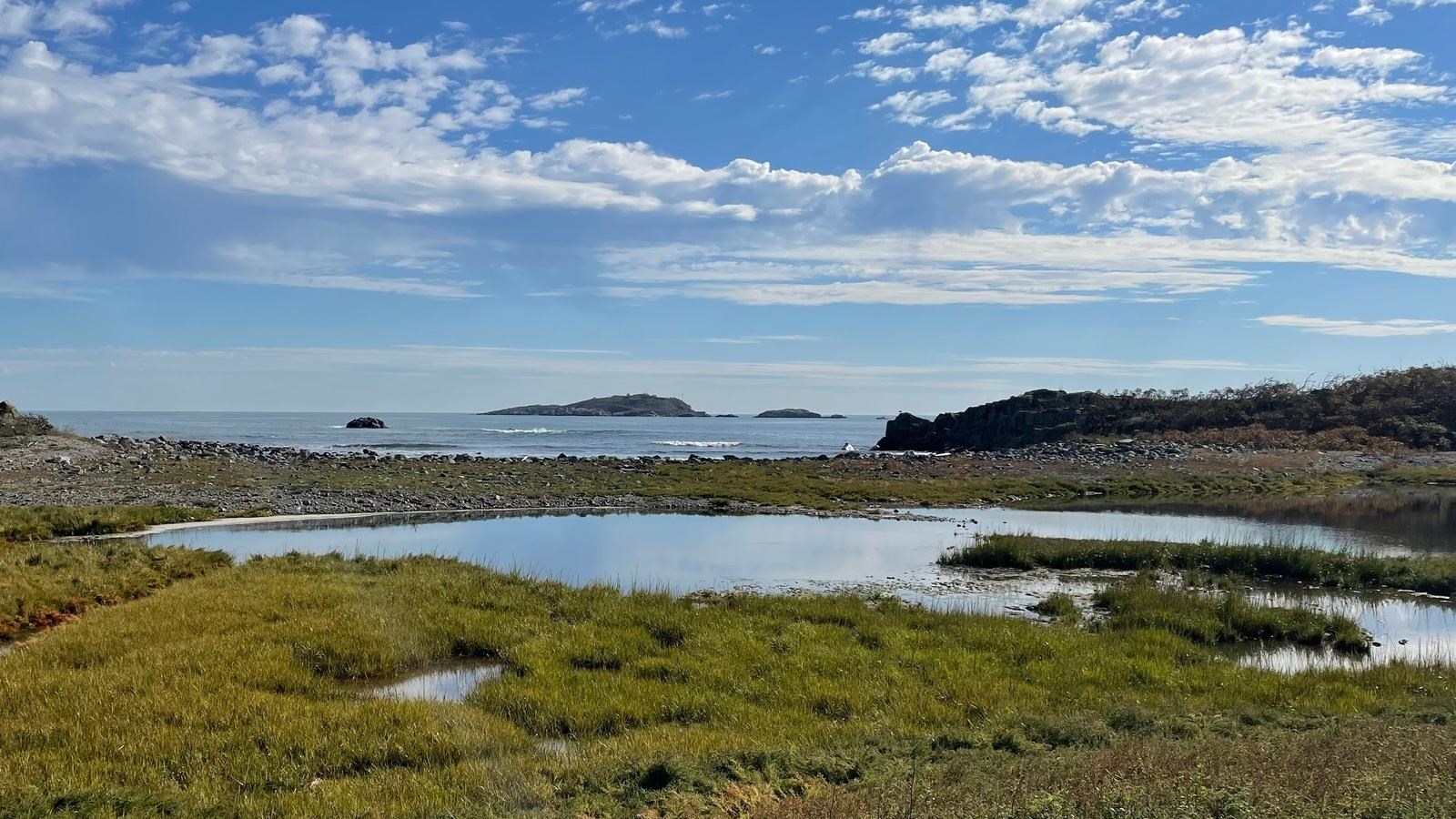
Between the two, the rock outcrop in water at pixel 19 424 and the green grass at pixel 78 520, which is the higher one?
the rock outcrop in water at pixel 19 424

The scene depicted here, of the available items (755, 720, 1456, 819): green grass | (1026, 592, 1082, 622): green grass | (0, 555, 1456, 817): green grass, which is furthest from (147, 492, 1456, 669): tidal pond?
(755, 720, 1456, 819): green grass

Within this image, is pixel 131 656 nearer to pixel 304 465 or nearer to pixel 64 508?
pixel 64 508

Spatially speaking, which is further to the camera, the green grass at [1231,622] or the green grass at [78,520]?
the green grass at [78,520]

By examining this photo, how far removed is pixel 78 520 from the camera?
28609 millimetres

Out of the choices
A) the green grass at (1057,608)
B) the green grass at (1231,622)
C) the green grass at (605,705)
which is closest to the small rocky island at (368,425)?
the green grass at (605,705)

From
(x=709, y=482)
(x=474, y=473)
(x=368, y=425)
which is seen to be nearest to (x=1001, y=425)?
(x=709, y=482)

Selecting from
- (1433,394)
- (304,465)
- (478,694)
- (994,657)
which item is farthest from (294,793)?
(1433,394)

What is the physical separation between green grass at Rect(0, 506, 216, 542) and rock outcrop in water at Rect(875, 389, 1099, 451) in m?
71.2

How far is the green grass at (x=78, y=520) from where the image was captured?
26.7m

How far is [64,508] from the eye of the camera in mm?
30812

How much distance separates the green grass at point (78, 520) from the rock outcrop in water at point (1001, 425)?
71.2 metres

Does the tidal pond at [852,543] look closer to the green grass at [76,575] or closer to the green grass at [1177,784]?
the green grass at [76,575]

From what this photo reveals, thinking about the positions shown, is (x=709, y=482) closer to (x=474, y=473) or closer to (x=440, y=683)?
(x=474, y=473)

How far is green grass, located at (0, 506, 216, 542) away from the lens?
26656 mm
